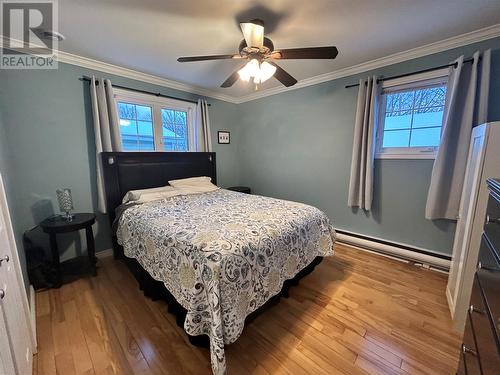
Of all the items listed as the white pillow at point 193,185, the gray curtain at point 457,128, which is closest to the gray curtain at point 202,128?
the white pillow at point 193,185

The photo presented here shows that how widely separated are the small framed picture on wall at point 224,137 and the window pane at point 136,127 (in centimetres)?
124

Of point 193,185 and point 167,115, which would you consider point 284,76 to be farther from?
point 167,115

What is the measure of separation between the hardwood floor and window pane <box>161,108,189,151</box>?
6.71 ft

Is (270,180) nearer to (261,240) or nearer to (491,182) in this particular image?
(261,240)

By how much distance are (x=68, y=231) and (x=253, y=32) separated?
2.45 meters

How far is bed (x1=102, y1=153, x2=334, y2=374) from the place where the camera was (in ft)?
3.96

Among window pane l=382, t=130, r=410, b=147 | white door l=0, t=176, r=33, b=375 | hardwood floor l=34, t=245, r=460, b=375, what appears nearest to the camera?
white door l=0, t=176, r=33, b=375

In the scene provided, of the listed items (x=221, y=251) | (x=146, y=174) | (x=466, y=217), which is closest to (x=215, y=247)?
(x=221, y=251)

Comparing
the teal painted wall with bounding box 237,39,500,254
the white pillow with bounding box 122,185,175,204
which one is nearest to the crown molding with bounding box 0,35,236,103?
the teal painted wall with bounding box 237,39,500,254

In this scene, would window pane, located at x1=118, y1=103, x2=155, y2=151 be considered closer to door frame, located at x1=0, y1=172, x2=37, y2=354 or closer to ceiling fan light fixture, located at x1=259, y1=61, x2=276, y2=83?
door frame, located at x1=0, y1=172, x2=37, y2=354

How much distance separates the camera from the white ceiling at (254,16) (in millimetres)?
1562

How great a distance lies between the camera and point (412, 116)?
2459 mm

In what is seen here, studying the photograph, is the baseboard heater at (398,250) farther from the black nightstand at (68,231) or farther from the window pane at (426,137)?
the black nightstand at (68,231)

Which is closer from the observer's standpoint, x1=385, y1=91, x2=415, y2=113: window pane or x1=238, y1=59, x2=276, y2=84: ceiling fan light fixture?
x1=238, y1=59, x2=276, y2=84: ceiling fan light fixture
